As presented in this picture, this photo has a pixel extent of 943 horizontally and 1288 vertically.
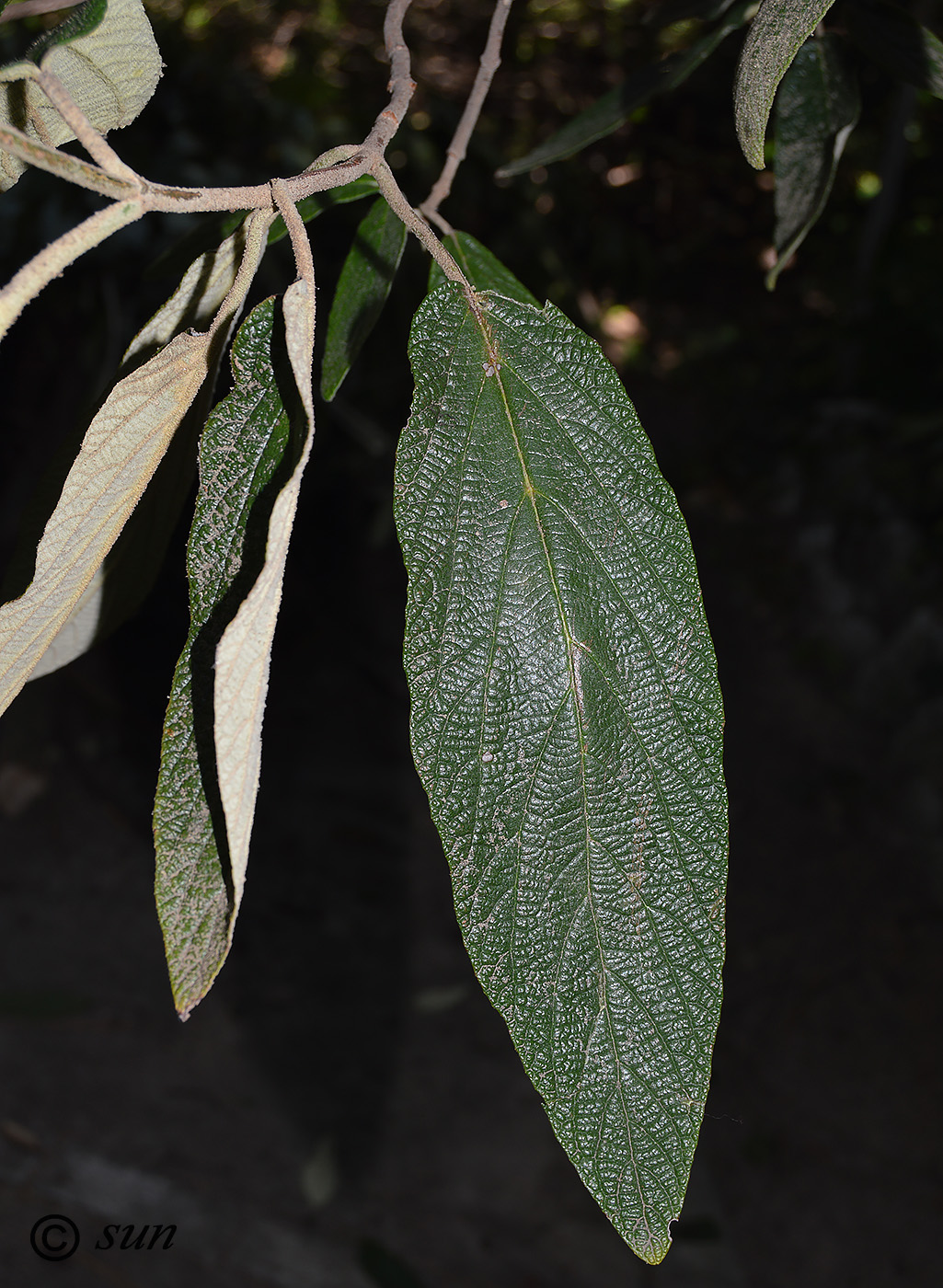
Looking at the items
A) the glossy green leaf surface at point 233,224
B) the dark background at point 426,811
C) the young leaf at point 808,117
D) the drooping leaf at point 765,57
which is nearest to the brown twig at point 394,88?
the glossy green leaf surface at point 233,224

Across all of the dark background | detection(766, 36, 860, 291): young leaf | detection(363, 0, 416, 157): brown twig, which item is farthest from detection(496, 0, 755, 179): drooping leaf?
the dark background

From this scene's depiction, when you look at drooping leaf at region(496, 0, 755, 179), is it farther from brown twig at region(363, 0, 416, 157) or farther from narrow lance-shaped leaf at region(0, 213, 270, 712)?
narrow lance-shaped leaf at region(0, 213, 270, 712)

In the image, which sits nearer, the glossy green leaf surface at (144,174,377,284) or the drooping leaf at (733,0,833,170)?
the drooping leaf at (733,0,833,170)

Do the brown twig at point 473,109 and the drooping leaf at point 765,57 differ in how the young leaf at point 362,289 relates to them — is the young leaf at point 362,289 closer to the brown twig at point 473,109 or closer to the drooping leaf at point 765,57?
the brown twig at point 473,109

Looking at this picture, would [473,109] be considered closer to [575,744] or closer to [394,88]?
[394,88]

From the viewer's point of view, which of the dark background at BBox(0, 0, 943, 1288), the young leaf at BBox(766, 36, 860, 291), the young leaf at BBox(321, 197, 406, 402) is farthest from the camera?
the dark background at BBox(0, 0, 943, 1288)

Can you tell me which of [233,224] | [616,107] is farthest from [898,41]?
[233,224]
